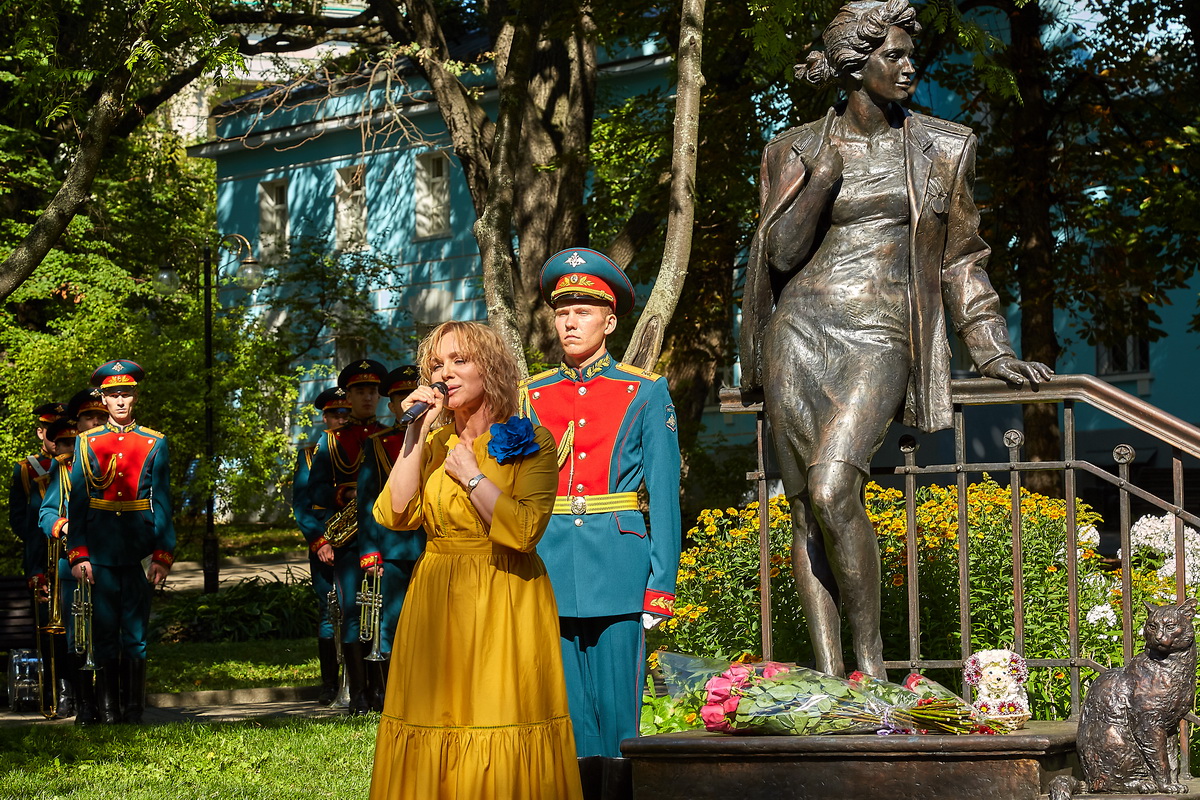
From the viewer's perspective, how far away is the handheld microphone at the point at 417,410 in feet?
15.3

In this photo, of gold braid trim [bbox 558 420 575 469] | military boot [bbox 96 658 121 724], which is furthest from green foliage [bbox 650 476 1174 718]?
military boot [bbox 96 658 121 724]

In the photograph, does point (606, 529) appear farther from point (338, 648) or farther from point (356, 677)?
point (338, 648)

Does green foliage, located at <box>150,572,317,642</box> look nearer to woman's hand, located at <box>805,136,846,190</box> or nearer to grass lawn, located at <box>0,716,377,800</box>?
grass lawn, located at <box>0,716,377,800</box>

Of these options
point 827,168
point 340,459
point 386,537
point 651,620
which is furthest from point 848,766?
point 340,459

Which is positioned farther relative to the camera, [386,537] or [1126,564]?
[386,537]

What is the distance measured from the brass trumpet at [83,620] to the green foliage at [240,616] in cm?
526

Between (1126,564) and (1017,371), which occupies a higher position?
(1017,371)

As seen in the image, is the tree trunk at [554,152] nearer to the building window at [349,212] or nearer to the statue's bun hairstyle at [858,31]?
the statue's bun hairstyle at [858,31]

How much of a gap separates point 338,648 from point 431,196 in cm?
2269

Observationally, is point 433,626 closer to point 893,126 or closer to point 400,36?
point 893,126

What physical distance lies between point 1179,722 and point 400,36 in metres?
12.2

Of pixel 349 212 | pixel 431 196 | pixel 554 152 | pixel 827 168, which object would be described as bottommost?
pixel 827 168

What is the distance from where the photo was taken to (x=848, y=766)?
485cm

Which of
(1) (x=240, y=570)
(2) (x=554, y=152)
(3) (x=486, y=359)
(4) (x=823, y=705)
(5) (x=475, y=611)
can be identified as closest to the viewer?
(5) (x=475, y=611)
